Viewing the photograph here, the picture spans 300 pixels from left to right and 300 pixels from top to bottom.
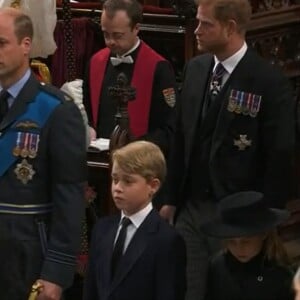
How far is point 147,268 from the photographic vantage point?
410 cm

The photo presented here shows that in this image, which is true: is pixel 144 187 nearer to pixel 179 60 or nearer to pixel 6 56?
pixel 6 56

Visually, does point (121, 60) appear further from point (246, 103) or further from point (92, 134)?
point (246, 103)

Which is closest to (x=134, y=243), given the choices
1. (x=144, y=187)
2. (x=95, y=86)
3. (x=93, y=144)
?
(x=144, y=187)

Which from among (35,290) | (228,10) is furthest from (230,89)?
(35,290)

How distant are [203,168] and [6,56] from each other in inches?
40.6

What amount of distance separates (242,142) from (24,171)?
972 mm

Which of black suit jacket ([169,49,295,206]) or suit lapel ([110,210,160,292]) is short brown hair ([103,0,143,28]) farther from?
suit lapel ([110,210,160,292])

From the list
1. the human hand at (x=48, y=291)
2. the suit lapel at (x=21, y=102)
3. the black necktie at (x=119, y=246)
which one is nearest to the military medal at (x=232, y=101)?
the black necktie at (x=119, y=246)

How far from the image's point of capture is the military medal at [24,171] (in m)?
4.02

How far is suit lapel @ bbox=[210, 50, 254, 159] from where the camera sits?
177 inches

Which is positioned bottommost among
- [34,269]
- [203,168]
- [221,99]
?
[34,269]

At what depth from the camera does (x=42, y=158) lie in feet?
13.3

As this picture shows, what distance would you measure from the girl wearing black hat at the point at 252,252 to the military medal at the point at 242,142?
49cm

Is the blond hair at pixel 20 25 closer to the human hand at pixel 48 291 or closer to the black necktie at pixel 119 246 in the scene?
the black necktie at pixel 119 246
